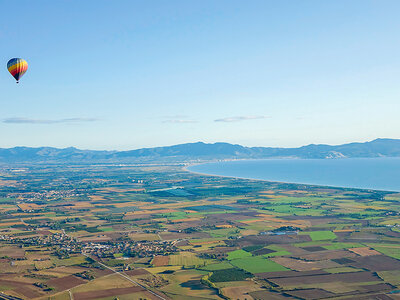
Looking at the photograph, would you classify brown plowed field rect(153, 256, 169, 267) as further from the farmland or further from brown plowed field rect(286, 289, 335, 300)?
brown plowed field rect(286, 289, 335, 300)

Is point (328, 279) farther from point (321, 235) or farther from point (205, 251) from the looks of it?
point (321, 235)

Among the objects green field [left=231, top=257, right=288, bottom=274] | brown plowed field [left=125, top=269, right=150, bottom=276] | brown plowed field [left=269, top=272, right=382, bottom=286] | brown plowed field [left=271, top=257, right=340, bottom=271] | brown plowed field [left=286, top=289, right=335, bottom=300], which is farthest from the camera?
brown plowed field [left=271, top=257, right=340, bottom=271]

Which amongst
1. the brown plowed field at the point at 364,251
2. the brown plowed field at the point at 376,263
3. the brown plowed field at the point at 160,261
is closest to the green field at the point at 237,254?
the brown plowed field at the point at 160,261

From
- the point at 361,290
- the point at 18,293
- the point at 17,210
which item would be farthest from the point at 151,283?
the point at 17,210

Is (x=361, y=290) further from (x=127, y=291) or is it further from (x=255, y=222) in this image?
(x=255, y=222)

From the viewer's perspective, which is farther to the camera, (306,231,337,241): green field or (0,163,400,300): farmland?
(306,231,337,241): green field

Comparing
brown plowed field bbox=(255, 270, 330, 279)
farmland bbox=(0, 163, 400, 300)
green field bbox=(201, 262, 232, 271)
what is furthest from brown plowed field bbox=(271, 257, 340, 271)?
green field bbox=(201, 262, 232, 271)
